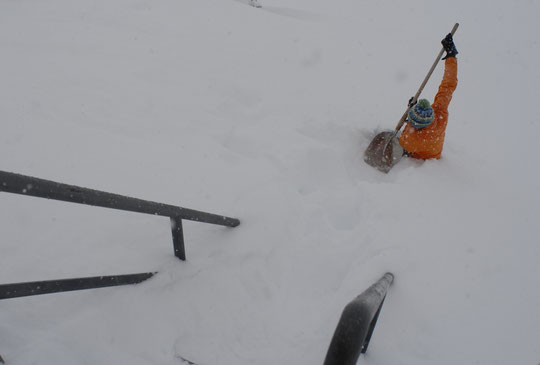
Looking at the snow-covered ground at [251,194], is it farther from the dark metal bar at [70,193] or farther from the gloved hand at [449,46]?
the gloved hand at [449,46]

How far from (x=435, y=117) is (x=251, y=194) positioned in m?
2.52

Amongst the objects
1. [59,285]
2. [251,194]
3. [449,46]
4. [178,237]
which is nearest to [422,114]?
[449,46]

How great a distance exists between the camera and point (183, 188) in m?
3.38

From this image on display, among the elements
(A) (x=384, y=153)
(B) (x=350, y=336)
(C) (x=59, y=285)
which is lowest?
(C) (x=59, y=285)

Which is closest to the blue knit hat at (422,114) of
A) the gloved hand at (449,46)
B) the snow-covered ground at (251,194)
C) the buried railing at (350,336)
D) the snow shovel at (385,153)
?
the snow shovel at (385,153)

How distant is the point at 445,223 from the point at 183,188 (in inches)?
110

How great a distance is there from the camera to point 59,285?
172 centimetres

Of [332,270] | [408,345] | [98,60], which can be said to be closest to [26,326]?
[332,270]

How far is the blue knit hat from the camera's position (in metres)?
→ 3.80

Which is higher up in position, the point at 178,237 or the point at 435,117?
the point at 435,117

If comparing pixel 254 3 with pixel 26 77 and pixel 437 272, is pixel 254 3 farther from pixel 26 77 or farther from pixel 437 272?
pixel 437 272

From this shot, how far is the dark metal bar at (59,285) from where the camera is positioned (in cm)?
151

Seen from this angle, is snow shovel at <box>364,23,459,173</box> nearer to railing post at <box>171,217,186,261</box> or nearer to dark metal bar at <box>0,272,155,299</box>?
railing post at <box>171,217,186,261</box>

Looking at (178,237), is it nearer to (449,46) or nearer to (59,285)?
(59,285)
